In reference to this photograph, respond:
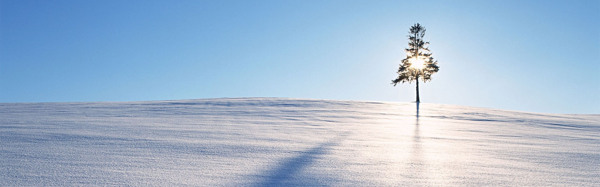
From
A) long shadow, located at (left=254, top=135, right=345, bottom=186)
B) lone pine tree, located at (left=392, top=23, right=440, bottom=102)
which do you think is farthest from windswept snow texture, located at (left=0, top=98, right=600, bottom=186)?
lone pine tree, located at (left=392, top=23, right=440, bottom=102)

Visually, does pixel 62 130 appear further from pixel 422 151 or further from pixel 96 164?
pixel 422 151

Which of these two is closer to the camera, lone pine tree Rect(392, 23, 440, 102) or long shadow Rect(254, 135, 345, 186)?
long shadow Rect(254, 135, 345, 186)

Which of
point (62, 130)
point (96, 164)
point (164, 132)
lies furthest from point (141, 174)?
point (62, 130)

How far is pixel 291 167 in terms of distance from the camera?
121 inches

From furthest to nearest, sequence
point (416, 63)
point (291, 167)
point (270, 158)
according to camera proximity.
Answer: point (416, 63) → point (270, 158) → point (291, 167)

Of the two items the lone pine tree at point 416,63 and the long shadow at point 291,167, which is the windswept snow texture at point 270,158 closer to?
the long shadow at point 291,167

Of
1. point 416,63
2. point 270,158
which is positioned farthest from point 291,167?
point 416,63

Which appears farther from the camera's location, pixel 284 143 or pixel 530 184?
pixel 284 143

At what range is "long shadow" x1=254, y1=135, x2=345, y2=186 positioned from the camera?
2668mm

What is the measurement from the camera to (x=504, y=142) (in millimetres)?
5039

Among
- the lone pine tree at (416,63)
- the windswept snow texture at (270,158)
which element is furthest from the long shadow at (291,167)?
the lone pine tree at (416,63)

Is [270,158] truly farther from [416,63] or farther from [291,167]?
[416,63]

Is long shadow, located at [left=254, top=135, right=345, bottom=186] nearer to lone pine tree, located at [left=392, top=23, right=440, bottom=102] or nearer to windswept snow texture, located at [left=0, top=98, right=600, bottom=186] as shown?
windswept snow texture, located at [left=0, top=98, right=600, bottom=186]

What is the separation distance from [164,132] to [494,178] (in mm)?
4119
